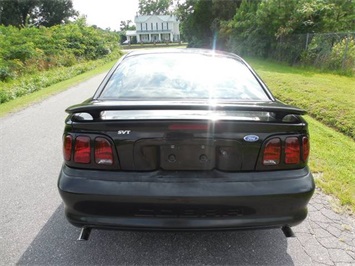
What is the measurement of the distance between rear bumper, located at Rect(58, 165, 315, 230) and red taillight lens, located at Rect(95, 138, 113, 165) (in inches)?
3.4

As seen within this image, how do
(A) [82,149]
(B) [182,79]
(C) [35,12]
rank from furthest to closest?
(C) [35,12] → (B) [182,79] → (A) [82,149]

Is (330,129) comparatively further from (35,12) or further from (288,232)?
(35,12)

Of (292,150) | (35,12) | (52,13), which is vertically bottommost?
(292,150)

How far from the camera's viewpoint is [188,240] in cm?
244

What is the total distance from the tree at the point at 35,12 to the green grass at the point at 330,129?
46913 millimetres

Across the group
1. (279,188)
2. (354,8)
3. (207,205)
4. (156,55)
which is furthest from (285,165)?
(354,8)

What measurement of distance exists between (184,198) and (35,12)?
177 ft

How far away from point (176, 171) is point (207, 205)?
0.32 metres

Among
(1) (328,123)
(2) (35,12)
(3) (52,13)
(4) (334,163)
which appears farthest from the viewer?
(2) (35,12)

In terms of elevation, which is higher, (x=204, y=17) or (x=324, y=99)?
(x=204, y=17)

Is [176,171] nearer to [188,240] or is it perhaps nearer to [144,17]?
[188,240]

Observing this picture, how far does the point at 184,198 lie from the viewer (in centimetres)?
188

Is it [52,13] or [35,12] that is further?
[35,12]

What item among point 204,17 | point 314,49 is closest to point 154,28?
point 204,17
